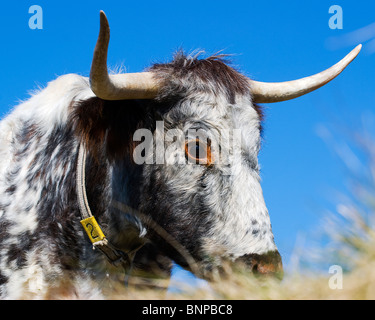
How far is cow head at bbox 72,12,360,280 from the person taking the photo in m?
3.91

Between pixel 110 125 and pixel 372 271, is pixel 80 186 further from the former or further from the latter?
pixel 372 271

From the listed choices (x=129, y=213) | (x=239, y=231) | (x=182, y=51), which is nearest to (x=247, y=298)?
(x=239, y=231)

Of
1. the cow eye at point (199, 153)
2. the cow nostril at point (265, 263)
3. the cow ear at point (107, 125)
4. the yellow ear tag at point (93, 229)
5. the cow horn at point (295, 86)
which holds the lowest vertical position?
the cow nostril at point (265, 263)

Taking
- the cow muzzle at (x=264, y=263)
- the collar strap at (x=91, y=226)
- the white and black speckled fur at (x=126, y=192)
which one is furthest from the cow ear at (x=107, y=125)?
the cow muzzle at (x=264, y=263)

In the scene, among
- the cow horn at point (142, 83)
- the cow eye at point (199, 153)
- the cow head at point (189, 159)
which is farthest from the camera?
the cow eye at point (199, 153)

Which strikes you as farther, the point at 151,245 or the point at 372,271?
the point at 151,245

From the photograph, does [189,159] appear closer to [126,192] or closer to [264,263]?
[126,192]

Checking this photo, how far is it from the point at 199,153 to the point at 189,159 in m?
0.09

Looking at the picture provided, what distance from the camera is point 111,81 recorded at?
4.00 meters

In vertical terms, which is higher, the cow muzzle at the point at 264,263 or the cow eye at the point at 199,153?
the cow eye at the point at 199,153

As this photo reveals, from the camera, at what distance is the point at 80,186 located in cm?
422

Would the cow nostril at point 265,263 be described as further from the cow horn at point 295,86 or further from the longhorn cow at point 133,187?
the cow horn at point 295,86

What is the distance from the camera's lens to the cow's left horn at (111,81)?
3.48 metres
